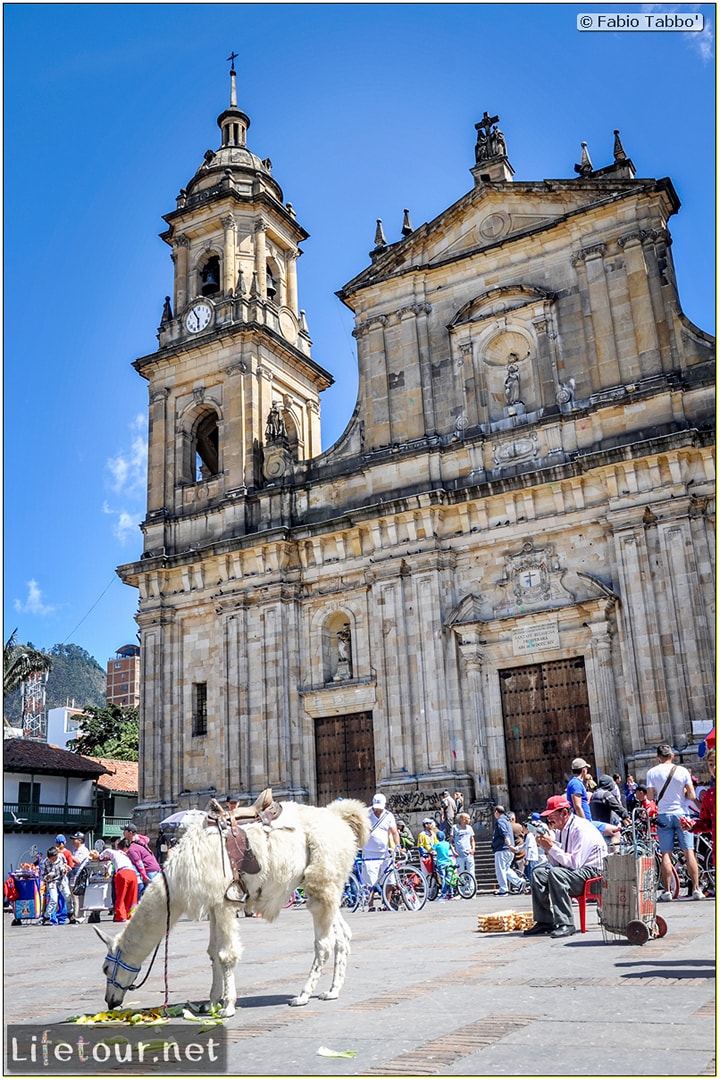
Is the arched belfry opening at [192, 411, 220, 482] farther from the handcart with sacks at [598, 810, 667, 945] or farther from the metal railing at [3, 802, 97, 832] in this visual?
the handcart with sacks at [598, 810, 667, 945]

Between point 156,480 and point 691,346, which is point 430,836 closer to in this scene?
point 691,346

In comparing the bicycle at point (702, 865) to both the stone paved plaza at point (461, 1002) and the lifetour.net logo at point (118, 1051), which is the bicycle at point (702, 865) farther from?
the lifetour.net logo at point (118, 1051)

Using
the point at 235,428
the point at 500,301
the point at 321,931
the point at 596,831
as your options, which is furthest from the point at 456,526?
the point at 321,931

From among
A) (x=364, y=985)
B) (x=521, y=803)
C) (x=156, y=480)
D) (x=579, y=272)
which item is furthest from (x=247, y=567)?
(x=364, y=985)

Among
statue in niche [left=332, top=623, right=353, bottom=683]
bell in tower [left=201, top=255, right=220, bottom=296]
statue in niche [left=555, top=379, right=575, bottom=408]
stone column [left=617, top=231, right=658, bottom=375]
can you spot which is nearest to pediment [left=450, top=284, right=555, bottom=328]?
stone column [left=617, top=231, right=658, bottom=375]

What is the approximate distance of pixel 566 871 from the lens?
423 inches

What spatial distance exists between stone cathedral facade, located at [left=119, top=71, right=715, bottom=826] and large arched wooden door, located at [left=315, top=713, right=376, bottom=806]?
58mm

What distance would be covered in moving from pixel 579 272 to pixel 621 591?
27.6 feet

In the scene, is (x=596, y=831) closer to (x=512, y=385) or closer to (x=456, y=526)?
(x=456, y=526)

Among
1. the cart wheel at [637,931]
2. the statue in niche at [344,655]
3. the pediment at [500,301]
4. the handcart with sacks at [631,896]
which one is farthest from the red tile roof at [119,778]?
the cart wheel at [637,931]

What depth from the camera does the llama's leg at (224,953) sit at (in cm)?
692

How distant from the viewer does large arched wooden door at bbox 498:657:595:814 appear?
23188 mm

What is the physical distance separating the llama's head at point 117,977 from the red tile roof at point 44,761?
32292 millimetres

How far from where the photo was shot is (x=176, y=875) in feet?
22.6
